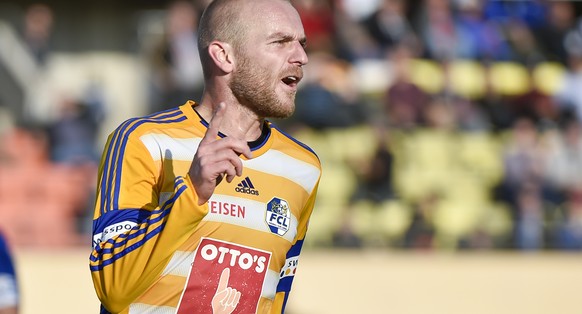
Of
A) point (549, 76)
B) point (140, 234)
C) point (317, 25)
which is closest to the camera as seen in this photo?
point (140, 234)

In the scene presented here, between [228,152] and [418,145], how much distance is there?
9.63 meters

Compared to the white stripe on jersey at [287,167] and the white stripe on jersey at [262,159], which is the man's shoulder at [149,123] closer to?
the white stripe on jersey at [262,159]

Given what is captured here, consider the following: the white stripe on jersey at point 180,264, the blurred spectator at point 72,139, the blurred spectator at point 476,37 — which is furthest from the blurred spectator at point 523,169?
the white stripe on jersey at point 180,264

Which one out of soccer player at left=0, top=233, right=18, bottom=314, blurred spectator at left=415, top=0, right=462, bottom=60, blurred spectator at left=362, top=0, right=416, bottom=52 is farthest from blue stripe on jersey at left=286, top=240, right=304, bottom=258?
blurred spectator at left=415, top=0, right=462, bottom=60

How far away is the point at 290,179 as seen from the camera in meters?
3.63

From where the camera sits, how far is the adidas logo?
3.43 meters

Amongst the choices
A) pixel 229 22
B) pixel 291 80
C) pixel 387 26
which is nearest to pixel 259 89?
pixel 291 80

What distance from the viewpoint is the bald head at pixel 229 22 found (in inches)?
133

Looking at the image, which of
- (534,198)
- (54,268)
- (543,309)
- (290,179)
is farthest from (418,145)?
(290,179)

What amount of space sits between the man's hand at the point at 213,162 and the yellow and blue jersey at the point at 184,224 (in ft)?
0.14

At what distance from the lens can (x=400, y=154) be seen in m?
12.1

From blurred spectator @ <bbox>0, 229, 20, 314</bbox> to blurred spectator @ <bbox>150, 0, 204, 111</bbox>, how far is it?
684cm

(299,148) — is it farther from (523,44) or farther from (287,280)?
(523,44)

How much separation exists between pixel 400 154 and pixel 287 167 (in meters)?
8.55
